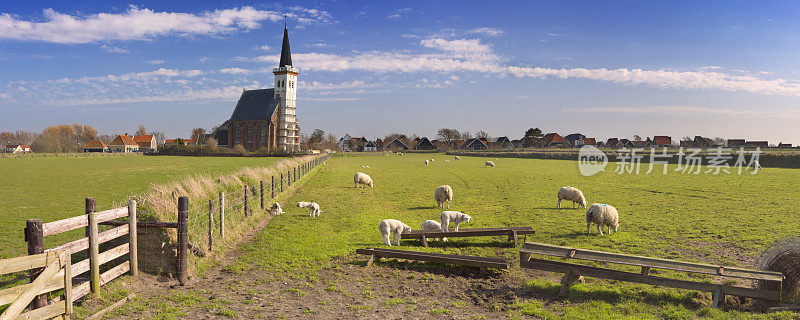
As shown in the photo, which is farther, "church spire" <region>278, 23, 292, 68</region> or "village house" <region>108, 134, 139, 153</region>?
"village house" <region>108, 134, 139, 153</region>

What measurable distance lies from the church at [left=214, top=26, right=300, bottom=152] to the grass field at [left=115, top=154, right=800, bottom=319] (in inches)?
3688

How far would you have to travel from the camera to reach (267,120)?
386 feet

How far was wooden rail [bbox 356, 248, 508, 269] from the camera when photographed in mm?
10914

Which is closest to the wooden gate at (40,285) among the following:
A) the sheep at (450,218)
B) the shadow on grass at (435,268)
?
the shadow on grass at (435,268)

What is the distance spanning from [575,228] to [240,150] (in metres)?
103

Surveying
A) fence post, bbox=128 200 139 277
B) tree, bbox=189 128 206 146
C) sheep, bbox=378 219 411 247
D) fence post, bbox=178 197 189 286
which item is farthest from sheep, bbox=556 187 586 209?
tree, bbox=189 128 206 146

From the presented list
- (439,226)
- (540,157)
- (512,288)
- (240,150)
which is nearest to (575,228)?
(439,226)

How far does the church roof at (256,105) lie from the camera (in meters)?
121

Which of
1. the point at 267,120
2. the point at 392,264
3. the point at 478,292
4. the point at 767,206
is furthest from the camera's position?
the point at 267,120

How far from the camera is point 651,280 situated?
9328 mm

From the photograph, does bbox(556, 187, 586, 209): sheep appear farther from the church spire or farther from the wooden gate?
the church spire

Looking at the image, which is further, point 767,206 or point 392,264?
point 767,206

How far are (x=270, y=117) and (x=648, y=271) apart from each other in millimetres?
115729

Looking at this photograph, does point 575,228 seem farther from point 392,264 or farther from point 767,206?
point 767,206
